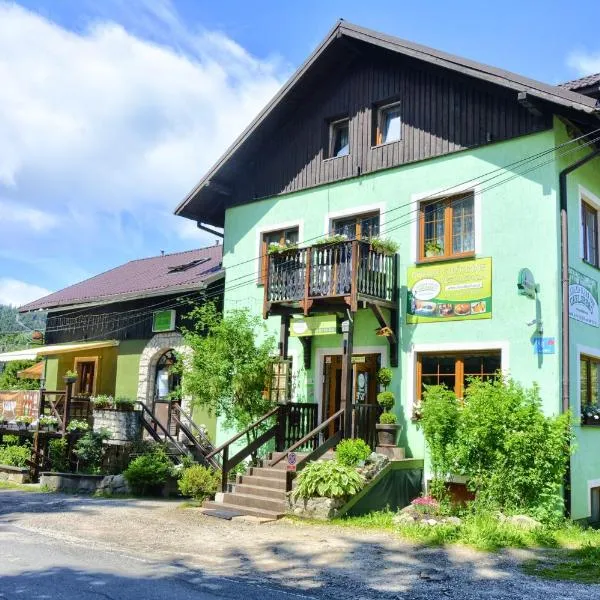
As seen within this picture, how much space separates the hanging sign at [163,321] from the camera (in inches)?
811

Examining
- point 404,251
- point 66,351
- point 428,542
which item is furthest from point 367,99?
point 66,351

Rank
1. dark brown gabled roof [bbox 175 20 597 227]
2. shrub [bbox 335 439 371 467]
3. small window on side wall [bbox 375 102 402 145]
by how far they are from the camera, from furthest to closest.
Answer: small window on side wall [bbox 375 102 402 145] < shrub [bbox 335 439 371 467] < dark brown gabled roof [bbox 175 20 597 227]

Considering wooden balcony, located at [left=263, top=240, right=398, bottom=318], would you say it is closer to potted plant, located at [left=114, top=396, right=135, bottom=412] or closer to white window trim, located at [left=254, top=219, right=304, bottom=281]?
white window trim, located at [left=254, top=219, right=304, bottom=281]

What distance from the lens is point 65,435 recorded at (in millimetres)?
17312

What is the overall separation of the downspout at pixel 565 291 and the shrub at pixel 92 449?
1038 cm

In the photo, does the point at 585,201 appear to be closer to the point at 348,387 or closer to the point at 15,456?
the point at 348,387

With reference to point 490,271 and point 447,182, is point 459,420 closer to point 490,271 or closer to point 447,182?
point 490,271

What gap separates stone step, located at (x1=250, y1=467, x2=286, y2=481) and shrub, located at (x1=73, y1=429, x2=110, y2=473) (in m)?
4.71

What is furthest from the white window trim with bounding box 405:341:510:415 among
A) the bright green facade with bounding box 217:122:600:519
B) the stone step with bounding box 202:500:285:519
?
the stone step with bounding box 202:500:285:519

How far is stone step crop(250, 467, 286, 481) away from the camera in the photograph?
44.7 ft

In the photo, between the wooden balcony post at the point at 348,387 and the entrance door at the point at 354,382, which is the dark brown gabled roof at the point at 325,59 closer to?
the wooden balcony post at the point at 348,387

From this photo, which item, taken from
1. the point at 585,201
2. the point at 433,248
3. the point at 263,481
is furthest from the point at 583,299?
the point at 263,481

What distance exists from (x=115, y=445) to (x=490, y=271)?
9.82m

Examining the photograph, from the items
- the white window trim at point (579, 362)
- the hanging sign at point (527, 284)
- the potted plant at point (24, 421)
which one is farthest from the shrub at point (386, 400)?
the potted plant at point (24, 421)
